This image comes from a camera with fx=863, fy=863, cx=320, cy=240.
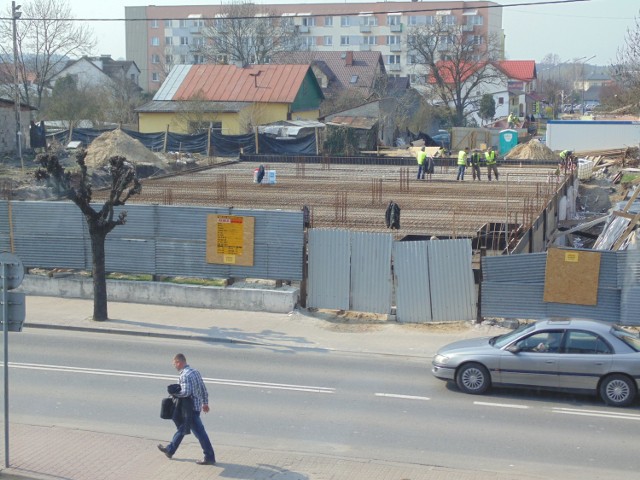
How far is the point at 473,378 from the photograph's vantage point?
13625 mm

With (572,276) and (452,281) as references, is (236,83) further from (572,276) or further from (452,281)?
(572,276)

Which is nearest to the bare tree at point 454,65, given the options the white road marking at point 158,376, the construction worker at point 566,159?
the construction worker at point 566,159

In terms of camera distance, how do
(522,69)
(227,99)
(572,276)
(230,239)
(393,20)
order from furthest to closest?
(522,69) → (393,20) → (227,99) → (230,239) → (572,276)

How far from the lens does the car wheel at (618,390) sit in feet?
42.4

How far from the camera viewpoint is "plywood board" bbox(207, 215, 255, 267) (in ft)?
65.8

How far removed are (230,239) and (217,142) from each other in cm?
3257

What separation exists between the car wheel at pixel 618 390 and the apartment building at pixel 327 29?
337ft

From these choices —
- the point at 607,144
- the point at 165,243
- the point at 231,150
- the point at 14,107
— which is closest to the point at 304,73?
the point at 231,150

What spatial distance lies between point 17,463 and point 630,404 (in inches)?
344

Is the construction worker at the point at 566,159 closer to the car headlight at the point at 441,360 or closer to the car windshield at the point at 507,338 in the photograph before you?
→ the car windshield at the point at 507,338

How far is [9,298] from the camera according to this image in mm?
10523

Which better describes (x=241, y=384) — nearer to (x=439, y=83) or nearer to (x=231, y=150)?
(x=231, y=150)

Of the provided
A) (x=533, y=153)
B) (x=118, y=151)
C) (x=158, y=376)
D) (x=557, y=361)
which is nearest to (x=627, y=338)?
(x=557, y=361)

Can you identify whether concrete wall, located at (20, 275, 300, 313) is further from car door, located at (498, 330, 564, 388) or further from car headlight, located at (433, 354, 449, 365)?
car door, located at (498, 330, 564, 388)
